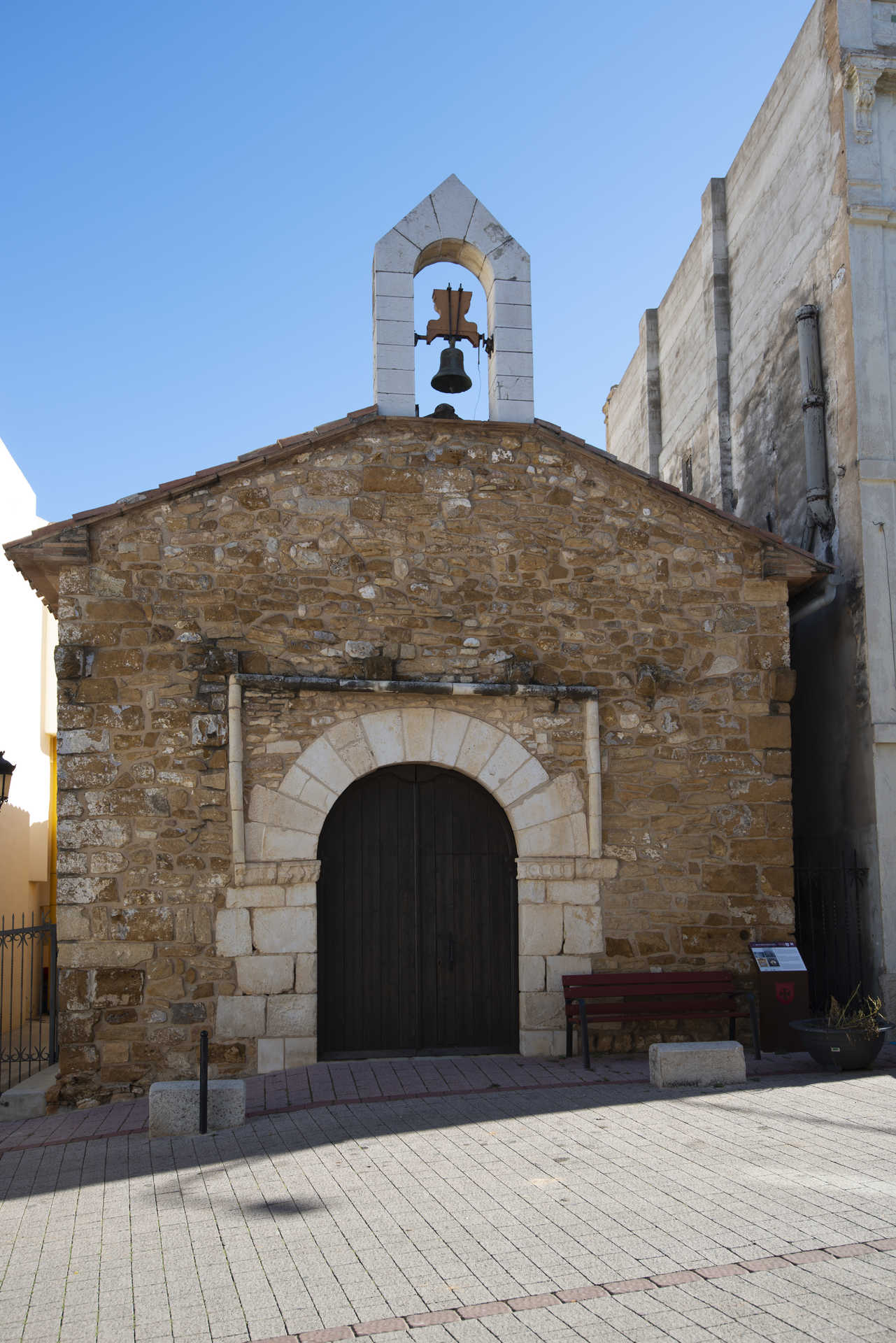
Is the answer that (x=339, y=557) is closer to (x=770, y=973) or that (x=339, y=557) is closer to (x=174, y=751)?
(x=174, y=751)

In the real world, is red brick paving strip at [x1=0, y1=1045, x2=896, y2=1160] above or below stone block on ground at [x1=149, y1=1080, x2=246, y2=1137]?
below

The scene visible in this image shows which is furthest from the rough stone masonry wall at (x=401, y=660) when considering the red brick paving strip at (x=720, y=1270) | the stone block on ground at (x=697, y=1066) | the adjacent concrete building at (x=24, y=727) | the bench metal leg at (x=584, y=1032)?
the adjacent concrete building at (x=24, y=727)

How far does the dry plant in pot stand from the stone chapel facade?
2.64 feet

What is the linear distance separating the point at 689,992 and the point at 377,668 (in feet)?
10.7

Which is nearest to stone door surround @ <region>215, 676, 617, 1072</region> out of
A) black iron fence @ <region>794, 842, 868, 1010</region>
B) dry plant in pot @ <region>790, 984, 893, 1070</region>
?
dry plant in pot @ <region>790, 984, 893, 1070</region>

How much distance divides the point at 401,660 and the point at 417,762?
76cm

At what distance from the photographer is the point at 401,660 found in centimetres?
803

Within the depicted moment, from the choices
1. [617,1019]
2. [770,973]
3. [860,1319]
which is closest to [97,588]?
[617,1019]

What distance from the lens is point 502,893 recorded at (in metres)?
8.12

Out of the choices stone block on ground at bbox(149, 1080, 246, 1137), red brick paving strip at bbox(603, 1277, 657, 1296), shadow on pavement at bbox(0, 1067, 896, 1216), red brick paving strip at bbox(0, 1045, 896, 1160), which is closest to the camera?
red brick paving strip at bbox(603, 1277, 657, 1296)

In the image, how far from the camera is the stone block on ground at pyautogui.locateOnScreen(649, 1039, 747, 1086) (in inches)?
271

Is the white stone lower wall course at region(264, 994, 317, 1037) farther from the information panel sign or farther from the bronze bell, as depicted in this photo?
the bronze bell

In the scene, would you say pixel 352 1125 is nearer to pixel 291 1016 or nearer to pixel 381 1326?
pixel 291 1016

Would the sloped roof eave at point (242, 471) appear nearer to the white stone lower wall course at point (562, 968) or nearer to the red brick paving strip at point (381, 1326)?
the white stone lower wall course at point (562, 968)
